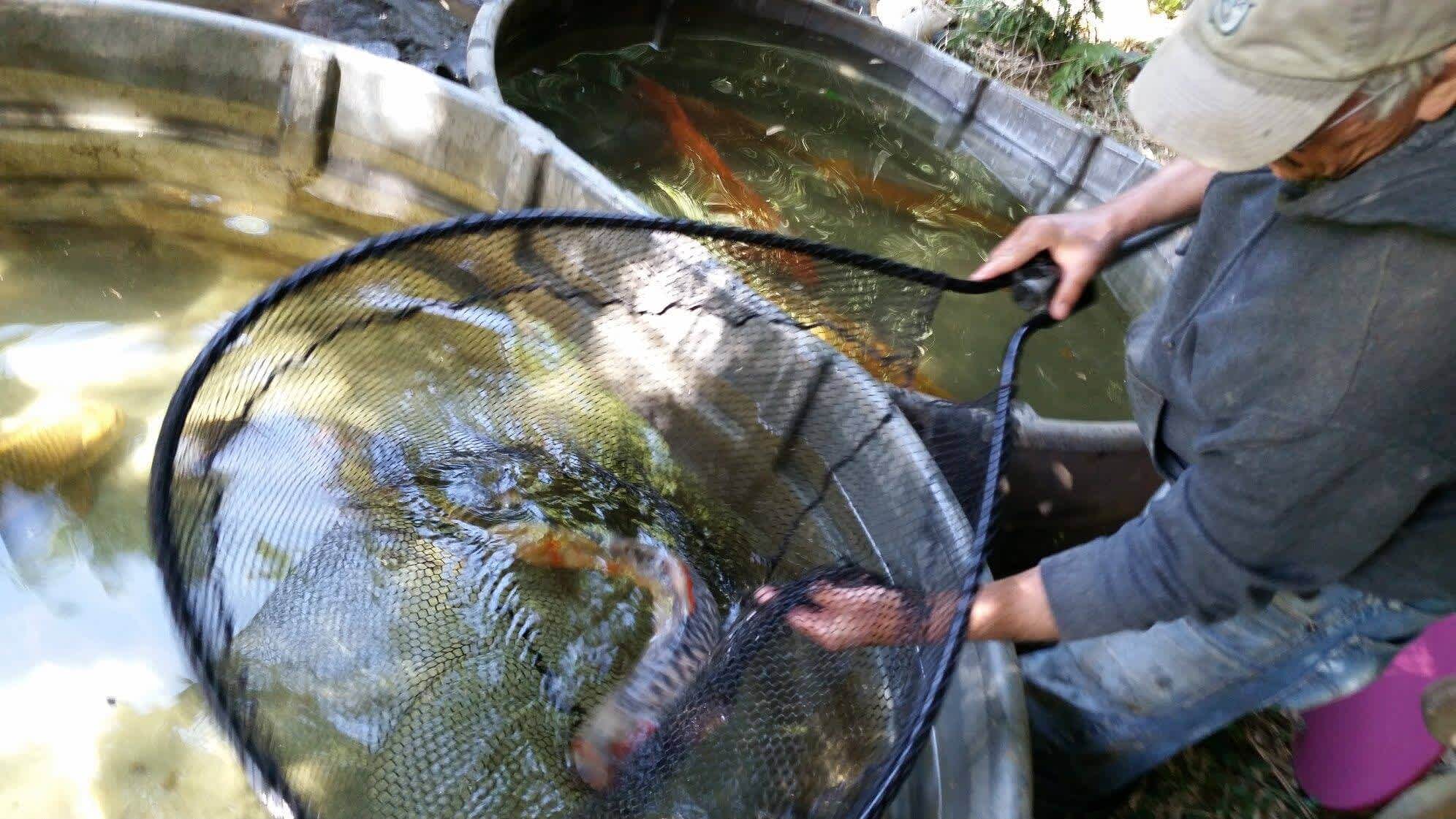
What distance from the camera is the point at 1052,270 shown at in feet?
5.21

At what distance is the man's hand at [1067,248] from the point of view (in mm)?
1538

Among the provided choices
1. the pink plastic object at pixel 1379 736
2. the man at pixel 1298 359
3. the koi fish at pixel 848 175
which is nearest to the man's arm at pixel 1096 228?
the man at pixel 1298 359

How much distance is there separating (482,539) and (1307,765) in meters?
1.86

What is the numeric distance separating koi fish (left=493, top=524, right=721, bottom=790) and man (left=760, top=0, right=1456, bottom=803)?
37 centimetres

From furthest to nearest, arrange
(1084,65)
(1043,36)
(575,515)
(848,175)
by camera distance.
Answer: (1043,36)
(1084,65)
(848,175)
(575,515)

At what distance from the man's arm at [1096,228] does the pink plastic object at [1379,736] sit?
806 millimetres

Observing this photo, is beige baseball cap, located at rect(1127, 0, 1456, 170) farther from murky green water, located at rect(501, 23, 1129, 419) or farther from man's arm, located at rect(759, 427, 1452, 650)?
murky green water, located at rect(501, 23, 1129, 419)

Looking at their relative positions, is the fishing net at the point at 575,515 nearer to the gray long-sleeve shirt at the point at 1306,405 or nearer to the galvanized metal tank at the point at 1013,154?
the gray long-sleeve shirt at the point at 1306,405

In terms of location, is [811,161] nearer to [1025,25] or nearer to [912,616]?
[1025,25]

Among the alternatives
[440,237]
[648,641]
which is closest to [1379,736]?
[648,641]

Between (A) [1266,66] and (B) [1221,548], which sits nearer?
(A) [1266,66]

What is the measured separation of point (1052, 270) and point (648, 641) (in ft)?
3.45

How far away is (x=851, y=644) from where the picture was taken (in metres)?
1.46

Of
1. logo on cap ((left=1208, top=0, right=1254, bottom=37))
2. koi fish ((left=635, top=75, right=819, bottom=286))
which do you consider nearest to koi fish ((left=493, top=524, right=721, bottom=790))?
logo on cap ((left=1208, top=0, right=1254, bottom=37))
